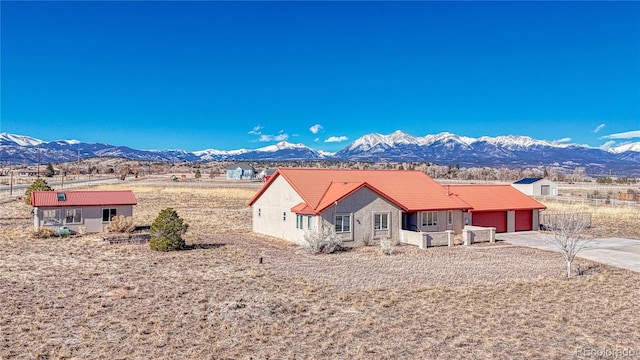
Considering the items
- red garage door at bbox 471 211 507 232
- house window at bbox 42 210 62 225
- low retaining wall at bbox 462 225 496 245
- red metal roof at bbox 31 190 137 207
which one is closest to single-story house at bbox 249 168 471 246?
red garage door at bbox 471 211 507 232

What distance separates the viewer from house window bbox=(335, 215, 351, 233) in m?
26.7

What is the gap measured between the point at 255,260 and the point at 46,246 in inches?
459

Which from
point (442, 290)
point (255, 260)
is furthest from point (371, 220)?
point (442, 290)

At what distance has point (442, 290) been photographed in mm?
16750

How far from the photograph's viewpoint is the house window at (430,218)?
1177 inches

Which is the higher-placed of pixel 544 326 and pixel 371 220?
pixel 371 220

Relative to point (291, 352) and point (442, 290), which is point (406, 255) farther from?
point (291, 352)

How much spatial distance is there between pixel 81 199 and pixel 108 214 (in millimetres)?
1864

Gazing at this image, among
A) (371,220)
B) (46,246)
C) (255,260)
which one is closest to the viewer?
(255,260)

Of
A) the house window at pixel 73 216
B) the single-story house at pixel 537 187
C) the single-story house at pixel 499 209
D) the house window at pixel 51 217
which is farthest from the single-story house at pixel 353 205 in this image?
the single-story house at pixel 537 187

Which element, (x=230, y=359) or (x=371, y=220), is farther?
(x=371, y=220)

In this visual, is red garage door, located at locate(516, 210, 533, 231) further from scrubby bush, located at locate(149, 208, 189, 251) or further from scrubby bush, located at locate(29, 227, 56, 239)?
scrubby bush, located at locate(29, 227, 56, 239)

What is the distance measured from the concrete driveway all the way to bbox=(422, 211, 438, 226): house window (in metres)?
4.04

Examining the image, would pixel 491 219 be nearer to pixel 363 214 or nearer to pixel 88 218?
pixel 363 214
